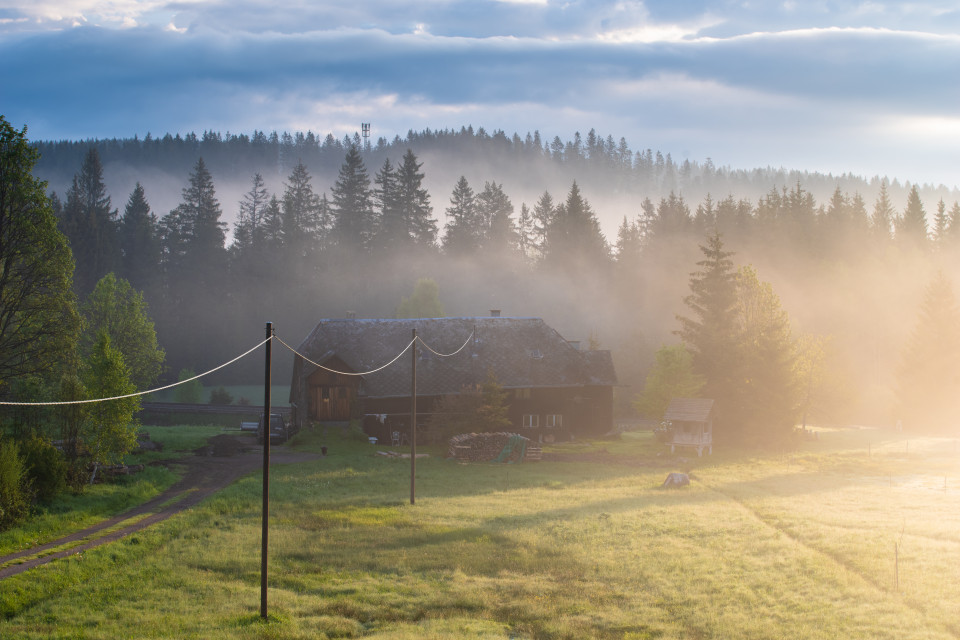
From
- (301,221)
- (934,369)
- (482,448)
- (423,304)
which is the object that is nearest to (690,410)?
(482,448)

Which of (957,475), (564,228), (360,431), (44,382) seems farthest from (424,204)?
(957,475)

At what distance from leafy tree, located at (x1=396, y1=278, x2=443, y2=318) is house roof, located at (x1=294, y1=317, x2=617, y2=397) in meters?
28.0

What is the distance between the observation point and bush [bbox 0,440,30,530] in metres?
24.4

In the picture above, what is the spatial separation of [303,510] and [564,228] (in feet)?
313

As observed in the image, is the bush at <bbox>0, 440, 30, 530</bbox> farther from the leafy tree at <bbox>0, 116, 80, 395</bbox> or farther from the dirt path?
the leafy tree at <bbox>0, 116, 80, 395</bbox>

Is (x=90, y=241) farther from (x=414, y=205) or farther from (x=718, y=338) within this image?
(x=718, y=338)

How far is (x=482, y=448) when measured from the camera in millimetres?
47562

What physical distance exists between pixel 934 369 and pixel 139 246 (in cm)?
11506

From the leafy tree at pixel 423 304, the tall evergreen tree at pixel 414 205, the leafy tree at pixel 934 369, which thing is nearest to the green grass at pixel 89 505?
the leafy tree at pixel 423 304

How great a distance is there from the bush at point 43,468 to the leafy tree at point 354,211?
3450 inches

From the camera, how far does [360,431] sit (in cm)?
5244

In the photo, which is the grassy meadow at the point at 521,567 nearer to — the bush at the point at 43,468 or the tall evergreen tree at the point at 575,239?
the bush at the point at 43,468

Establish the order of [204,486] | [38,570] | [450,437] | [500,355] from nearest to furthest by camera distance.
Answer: [38,570] < [204,486] < [450,437] < [500,355]

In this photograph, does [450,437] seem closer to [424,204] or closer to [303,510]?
[303,510]
